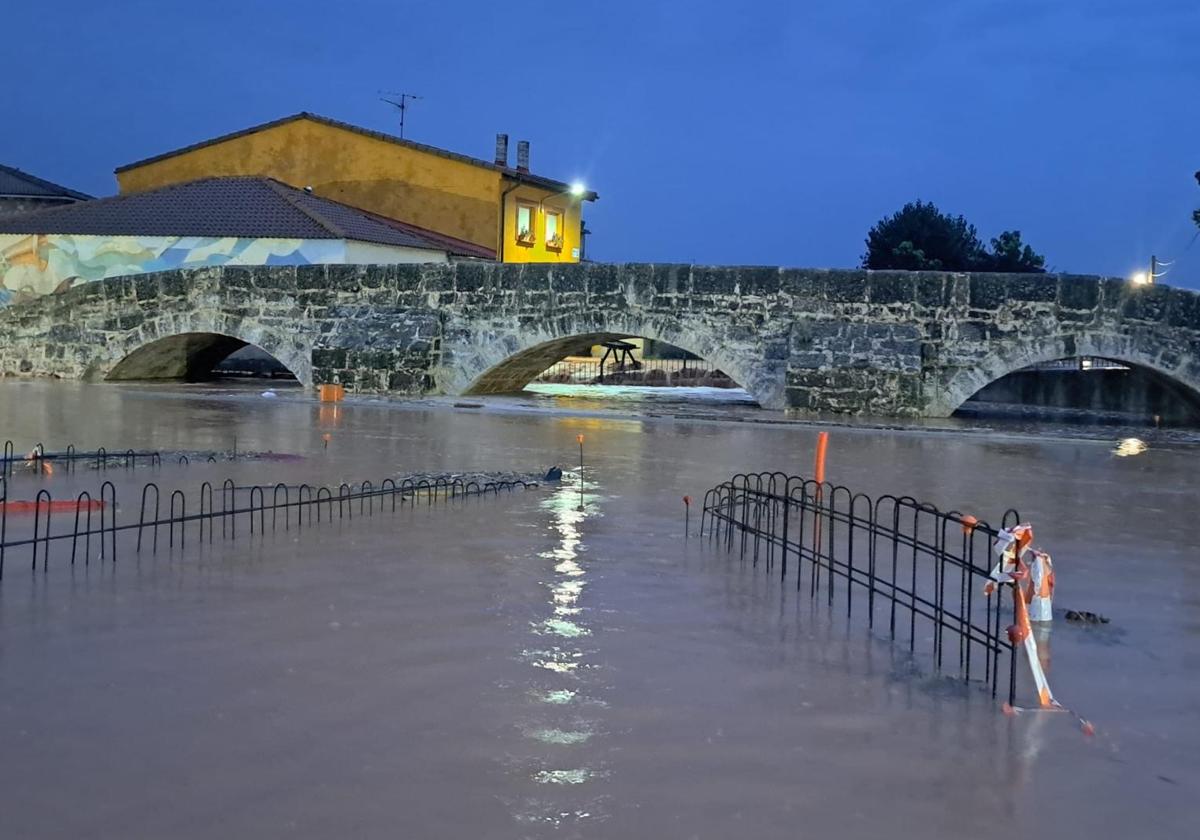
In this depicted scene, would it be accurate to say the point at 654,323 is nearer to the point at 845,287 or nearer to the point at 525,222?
the point at 845,287

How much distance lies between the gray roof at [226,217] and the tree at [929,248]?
22338 mm

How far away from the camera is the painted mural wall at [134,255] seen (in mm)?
29094

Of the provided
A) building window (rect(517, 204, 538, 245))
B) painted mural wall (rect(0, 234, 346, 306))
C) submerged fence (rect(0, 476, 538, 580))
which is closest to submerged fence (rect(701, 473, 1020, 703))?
submerged fence (rect(0, 476, 538, 580))

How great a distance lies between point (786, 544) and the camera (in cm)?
618

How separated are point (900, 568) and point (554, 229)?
34421 millimetres

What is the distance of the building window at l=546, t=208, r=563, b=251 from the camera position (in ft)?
130

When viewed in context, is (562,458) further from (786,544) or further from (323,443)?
(786,544)

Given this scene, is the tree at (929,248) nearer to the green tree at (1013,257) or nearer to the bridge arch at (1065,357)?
the green tree at (1013,257)

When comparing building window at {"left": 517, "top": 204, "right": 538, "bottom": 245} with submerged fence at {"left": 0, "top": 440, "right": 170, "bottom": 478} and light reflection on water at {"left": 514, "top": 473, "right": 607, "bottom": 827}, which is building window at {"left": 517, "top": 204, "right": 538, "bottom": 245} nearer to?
submerged fence at {"left": 0, "top": 440, "right": 170, "bottom": 478}

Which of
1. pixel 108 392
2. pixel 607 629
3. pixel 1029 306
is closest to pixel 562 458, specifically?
pixel 607 629

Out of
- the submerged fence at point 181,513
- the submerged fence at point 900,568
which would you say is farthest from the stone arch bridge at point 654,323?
the submerged fence at point 181,513

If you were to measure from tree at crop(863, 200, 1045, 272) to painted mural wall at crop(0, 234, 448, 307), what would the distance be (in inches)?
953

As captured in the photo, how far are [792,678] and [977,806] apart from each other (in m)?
1.14

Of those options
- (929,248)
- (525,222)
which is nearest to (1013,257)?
(929,248)
